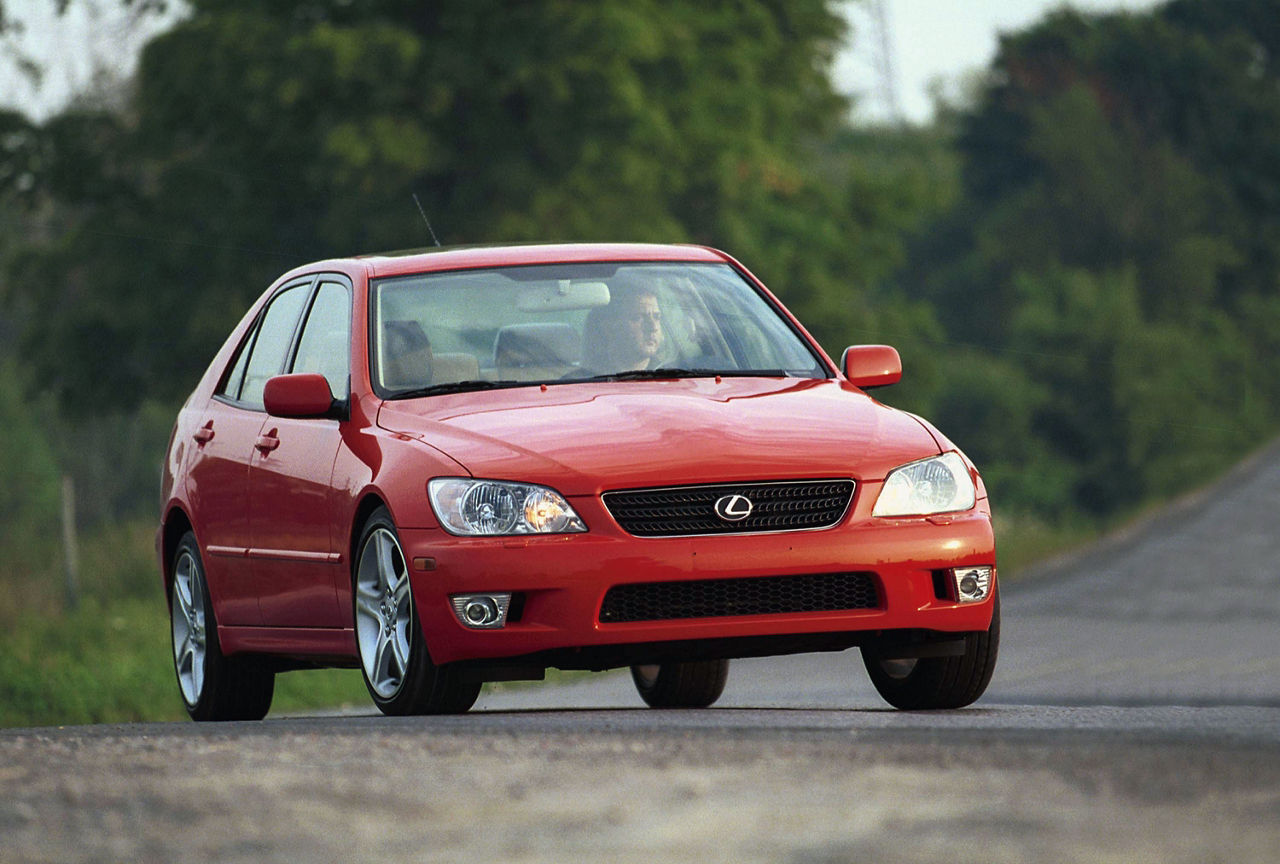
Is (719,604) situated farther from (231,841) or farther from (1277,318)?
(1277,318)

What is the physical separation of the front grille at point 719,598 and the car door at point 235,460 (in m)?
1.98

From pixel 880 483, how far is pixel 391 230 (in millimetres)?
26956

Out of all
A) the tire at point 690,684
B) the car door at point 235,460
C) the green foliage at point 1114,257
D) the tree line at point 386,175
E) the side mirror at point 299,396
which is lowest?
the green foliage at point 1114,257

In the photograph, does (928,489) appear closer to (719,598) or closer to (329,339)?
(719,598)

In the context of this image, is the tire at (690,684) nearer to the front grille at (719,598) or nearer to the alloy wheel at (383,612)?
the alloy wheel at (383,612)

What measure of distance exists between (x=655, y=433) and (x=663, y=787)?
8.81ft

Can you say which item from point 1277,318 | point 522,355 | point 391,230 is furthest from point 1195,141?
point 522,355

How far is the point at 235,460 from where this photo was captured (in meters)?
9.92

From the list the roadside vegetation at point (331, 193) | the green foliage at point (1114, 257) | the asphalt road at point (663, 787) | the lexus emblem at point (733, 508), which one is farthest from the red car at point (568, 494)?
the green foliage at point (1114, 257)

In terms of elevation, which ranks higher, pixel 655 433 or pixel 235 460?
pixel 655 433

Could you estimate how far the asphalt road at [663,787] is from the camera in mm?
5039

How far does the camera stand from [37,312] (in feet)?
126

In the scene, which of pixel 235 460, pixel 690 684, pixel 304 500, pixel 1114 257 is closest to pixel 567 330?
pixel 304 500

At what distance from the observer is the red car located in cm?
816
